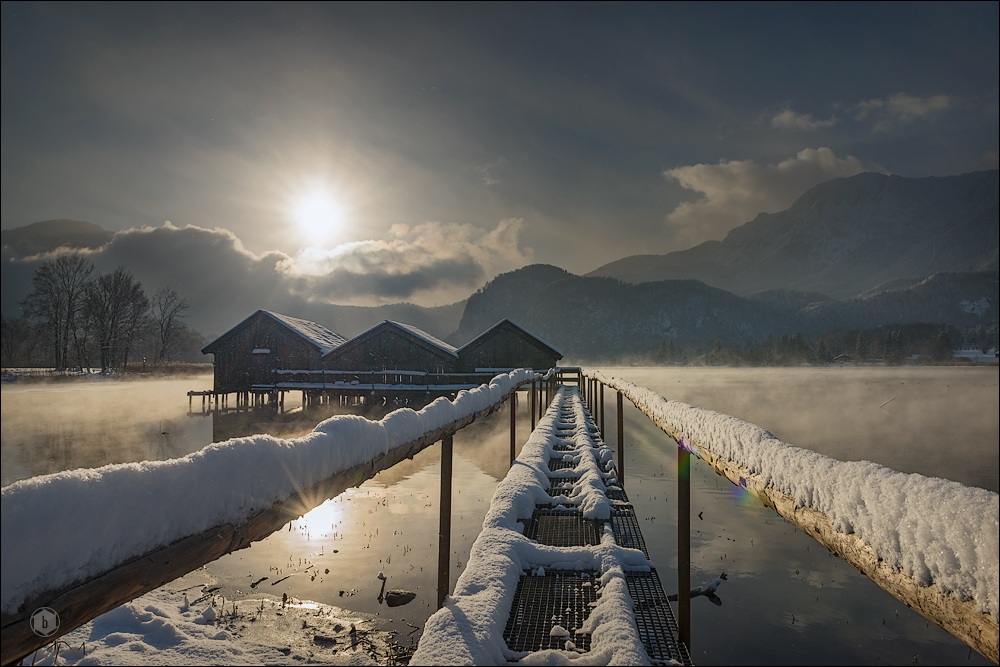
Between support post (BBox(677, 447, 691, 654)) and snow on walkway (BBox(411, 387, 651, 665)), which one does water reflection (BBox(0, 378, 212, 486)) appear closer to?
snow on walkway (BBox(411, 387, 651, 665))

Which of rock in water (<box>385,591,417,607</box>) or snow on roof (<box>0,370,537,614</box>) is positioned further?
rock in water (<box>385,591,417,607</box>)

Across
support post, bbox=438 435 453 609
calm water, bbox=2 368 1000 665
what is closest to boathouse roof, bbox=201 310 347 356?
calm water, bbox=2 368 1000 665

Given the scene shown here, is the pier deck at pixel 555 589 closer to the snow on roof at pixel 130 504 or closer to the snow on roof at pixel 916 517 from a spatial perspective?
the snow on roof at pixel 130 504

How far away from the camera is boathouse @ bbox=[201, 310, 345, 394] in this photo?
1252 inches

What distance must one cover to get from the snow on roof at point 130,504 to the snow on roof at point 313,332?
105 feet

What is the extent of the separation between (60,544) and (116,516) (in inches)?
5.0

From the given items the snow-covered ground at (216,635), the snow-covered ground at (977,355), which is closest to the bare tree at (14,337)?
the snow-covered ground at (216,635)

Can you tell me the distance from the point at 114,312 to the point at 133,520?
67.6m

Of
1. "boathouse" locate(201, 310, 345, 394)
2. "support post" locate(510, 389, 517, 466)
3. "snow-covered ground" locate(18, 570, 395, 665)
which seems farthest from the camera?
"boathouse" locate(201, 310, 345, 394)

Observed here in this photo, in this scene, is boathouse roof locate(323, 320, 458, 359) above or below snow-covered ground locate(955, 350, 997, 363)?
above

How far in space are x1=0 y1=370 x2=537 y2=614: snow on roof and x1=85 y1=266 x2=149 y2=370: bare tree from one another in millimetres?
66991

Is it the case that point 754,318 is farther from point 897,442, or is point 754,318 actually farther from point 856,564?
point 856,564

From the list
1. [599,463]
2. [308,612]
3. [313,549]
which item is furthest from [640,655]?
[313,549]

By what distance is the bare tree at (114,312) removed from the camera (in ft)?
170
